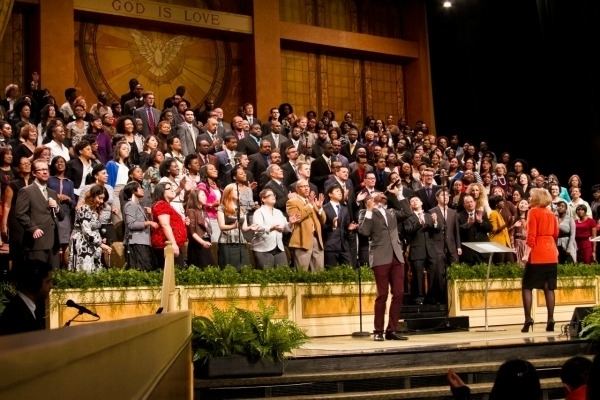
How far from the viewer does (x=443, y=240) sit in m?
10.3

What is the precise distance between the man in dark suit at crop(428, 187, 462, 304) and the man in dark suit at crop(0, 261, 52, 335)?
7.24 meters

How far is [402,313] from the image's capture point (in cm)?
1002

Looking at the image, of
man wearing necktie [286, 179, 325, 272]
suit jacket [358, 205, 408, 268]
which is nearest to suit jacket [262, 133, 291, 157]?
man wearing necktie [286, 179, 325, 272]

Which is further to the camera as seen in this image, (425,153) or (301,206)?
(425,153)

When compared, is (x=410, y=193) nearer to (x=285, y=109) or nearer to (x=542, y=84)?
(x=285, y=109)

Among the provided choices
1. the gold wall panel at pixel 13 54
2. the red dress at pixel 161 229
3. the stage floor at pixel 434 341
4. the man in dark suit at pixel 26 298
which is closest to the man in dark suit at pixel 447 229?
the stage floor at pixel 434 341

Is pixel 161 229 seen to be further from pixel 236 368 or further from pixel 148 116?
pixel 148 116

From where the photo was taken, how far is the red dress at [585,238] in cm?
1232

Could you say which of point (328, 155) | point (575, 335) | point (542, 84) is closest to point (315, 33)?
point (542, 84)

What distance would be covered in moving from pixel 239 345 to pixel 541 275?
3.62 meters

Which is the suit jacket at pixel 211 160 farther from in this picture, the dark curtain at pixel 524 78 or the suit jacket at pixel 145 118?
the dark curtain at pixel 524 78

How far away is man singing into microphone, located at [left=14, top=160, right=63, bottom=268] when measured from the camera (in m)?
7.34

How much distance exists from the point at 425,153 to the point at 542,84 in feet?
15.4

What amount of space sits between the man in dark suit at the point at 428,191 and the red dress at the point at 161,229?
4.20 metres
